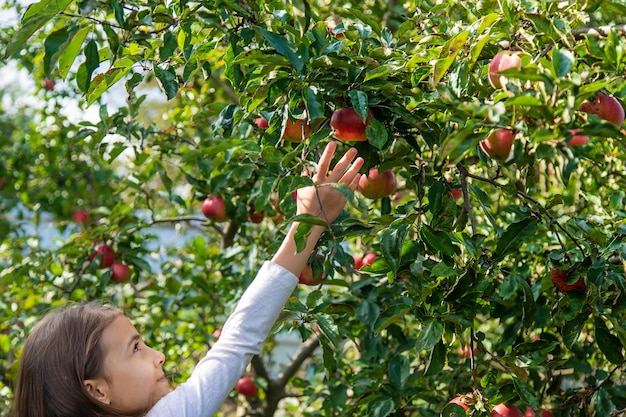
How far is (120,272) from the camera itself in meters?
2.70

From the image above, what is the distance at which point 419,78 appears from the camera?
1.44 m

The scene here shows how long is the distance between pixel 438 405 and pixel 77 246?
1425mm

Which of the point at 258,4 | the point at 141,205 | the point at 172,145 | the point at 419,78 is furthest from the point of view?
the point at 141,205

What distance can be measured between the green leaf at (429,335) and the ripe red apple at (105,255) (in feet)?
5.20

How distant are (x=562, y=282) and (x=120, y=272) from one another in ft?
5.29

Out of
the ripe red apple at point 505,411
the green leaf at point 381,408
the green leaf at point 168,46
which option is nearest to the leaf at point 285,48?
the green leaf at point 168,46

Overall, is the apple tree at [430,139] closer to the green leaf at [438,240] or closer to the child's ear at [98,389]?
the green leaf at [438,240]

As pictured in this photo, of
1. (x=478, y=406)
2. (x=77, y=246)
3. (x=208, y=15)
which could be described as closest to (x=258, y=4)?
(x=208, y=15)

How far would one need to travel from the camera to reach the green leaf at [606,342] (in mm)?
1589

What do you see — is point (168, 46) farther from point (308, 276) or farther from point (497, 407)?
point (497, 407)

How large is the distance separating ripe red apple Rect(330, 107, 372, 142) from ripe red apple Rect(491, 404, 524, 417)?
606mm

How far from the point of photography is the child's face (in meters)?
1.50

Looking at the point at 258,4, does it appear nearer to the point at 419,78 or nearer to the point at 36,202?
the point at 419,78

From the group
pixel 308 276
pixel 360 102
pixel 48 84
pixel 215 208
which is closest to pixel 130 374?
pixel 308 276
